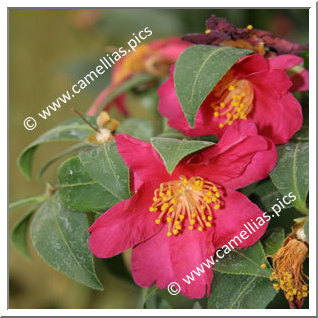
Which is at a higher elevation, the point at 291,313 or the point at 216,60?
the point at 216,60

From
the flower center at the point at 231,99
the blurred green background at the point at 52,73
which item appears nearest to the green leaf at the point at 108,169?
the flower center at the point at 231,99

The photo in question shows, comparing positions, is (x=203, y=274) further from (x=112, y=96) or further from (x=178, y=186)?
(x=112, y=96)

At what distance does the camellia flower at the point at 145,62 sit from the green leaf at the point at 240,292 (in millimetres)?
342

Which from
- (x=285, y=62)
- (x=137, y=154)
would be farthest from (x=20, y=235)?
(x=285, y=62)

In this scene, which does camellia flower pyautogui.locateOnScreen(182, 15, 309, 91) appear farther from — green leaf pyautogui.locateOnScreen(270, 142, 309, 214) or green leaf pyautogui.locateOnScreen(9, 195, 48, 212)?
green leaf pyautogui.locateOnScreen(9, 195, 48, 212)

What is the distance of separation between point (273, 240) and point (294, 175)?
0.22ft

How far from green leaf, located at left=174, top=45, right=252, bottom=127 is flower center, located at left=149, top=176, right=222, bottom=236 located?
8cm

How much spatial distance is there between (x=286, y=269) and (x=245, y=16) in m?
0.62

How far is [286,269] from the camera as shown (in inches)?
17.6

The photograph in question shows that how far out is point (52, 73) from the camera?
1.62 meters

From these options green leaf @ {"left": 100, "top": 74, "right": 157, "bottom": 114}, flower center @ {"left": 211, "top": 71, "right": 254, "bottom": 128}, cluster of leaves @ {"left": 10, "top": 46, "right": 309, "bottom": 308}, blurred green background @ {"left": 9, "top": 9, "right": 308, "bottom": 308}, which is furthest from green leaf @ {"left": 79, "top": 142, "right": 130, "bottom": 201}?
blurred green background @ {"left": 9, "top": 9, "right": 308, "bottom": 308}

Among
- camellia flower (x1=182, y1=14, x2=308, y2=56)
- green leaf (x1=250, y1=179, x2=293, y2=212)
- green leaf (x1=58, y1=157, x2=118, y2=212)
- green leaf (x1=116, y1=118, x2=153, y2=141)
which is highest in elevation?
camellia flower (x1=182, y1=14, x2=308, y2=56)

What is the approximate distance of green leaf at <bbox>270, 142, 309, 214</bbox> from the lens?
1.43 ft
